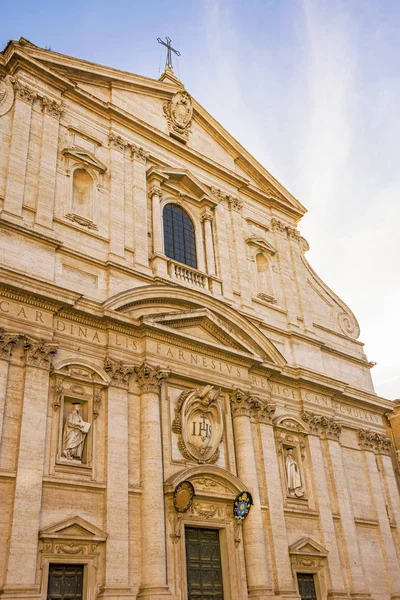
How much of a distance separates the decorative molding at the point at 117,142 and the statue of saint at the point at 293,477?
9644 mm

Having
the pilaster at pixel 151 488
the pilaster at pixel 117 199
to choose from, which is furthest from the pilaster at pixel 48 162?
the pilaster at pixel 151 488

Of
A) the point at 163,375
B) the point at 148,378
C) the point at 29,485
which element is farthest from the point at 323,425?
the point at 29,485

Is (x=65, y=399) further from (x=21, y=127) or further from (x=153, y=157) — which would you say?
(x=153, y=157)

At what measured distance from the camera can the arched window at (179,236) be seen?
1812cm

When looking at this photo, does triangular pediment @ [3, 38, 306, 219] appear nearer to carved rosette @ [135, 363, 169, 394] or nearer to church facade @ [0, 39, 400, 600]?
church facade @ [0, 39, 400, 600]

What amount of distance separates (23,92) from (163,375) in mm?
7980

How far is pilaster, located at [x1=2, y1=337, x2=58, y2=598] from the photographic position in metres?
10.9

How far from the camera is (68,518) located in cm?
1210

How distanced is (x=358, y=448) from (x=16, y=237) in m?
12.1

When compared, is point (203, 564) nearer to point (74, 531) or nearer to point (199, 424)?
point (199, 424)

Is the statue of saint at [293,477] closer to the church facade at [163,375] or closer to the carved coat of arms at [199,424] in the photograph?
the church facade at [163,375]

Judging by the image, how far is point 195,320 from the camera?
1638 centimetres

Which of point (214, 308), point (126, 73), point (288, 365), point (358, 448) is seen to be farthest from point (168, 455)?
point (126, 73)

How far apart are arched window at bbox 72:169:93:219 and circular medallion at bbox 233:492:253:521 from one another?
25.5 feet
